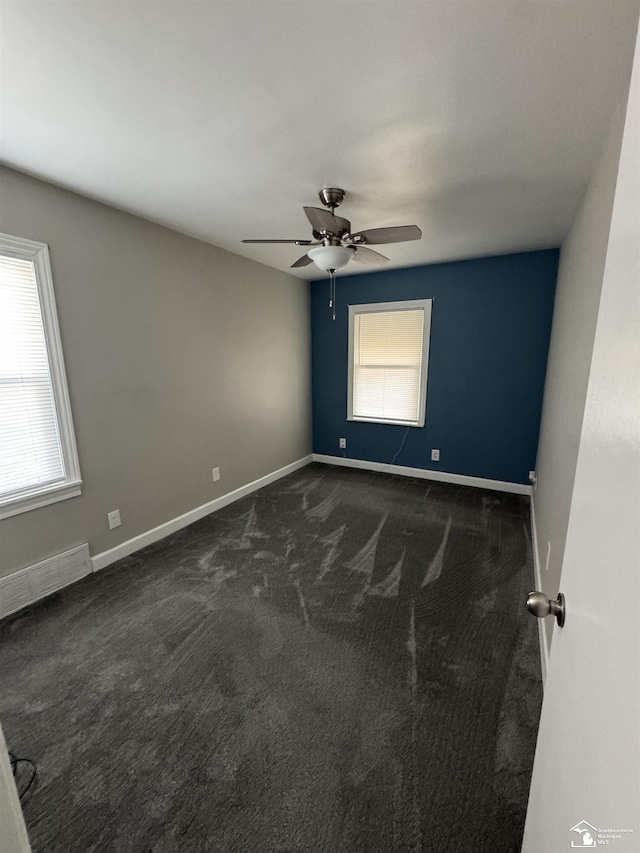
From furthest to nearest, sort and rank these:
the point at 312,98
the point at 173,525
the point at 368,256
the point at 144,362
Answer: the point at 173,525
the point at 144,362
the point at 368,256
the point at 312,98

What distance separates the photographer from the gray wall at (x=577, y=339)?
4.74 feet

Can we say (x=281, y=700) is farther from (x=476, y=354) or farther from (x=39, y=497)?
(x=476, y=354)

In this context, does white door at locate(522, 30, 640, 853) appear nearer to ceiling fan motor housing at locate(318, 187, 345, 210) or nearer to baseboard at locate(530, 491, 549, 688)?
baseboard at locate(530, 491, 549, 688)

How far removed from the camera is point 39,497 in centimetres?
214

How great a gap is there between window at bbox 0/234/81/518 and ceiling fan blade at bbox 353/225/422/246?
1.89 metres

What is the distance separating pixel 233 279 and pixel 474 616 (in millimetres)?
3285

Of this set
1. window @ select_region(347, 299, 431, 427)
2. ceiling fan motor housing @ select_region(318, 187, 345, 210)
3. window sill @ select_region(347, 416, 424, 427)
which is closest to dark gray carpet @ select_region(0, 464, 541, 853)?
window sill @ select_region(347, 416, 424, 427)

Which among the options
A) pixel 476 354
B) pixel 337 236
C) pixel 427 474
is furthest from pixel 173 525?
pixel 476 354

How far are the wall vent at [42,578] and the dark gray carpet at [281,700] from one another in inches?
4.2

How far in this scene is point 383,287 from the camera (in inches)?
161

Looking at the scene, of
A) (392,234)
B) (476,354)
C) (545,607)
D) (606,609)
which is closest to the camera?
(606,609)

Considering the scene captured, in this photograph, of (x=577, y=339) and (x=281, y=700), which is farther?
(x=577, y=339)

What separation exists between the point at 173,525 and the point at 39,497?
1.06 metres

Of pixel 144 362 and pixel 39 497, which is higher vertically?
pixel 144 362
